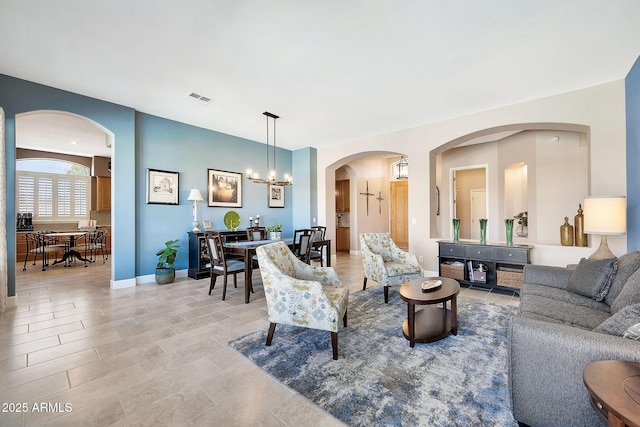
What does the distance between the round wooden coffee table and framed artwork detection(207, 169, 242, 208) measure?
14.4 feet

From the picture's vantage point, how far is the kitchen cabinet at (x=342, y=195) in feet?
28.3

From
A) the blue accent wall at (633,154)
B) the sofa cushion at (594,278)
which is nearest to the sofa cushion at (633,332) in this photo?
the sofa cushion at (594,278)

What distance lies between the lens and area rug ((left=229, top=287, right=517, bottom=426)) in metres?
1.62

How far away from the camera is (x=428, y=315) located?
120 inches

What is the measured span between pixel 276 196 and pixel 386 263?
149 inches

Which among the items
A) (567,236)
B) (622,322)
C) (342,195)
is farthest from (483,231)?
(342,195)

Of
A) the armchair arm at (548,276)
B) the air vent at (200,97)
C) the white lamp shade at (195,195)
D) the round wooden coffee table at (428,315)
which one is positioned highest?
the air vent at (200,97)

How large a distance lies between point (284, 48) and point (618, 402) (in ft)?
11.0

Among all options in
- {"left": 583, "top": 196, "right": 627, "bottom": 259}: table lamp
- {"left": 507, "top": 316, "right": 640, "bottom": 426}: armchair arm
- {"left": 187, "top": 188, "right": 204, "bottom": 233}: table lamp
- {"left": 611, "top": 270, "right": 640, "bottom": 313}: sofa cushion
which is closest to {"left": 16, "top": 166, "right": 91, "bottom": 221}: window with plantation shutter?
{"left": 187, "top": 188, "right": 204, "bottom": 233}: table lamp

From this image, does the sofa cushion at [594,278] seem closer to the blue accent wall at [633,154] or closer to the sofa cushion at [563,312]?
the sofa cushion at [563,312]

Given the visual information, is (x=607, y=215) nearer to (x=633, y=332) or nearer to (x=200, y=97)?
(x=633, y=332)

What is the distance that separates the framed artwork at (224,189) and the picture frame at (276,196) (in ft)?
2.76

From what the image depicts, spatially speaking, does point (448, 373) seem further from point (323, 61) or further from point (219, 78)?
point (219, 78)

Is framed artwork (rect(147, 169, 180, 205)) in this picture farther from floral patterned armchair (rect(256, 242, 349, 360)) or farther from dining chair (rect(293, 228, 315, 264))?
floral patterned armchair (rect(256, 242, 349, 360))
